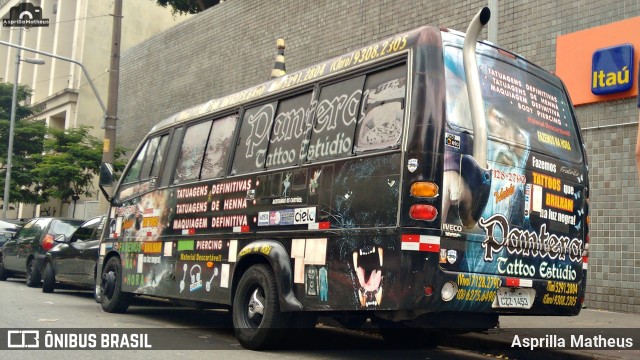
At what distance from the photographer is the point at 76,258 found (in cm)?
1323

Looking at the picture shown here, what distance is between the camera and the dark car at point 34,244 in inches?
591

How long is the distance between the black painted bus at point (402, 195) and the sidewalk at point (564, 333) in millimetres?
784

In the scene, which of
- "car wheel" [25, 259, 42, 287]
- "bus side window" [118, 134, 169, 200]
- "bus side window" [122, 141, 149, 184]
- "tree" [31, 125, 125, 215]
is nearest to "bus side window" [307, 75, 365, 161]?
"bus side window" [118, 134, 169, 200]

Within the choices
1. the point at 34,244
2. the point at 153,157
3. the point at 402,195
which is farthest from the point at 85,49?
the point at 402,195

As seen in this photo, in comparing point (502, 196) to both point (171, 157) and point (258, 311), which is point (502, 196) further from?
point (171, 157)

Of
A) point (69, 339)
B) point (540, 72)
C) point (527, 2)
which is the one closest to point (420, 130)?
point (540, 72)

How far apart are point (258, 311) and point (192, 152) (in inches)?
109

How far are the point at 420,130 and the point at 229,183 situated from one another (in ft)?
9.85

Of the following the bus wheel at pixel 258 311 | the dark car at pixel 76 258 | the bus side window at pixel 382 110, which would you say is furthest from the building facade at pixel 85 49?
the bus side window at pixel 382 110

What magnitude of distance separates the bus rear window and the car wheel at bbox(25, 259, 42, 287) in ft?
38.6

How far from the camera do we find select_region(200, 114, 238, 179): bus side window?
841cm

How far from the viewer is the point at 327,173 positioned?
21.8ft

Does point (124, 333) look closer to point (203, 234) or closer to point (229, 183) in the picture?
point (203, 234)

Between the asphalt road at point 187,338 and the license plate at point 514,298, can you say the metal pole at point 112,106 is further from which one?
the license plate at point 514,298
